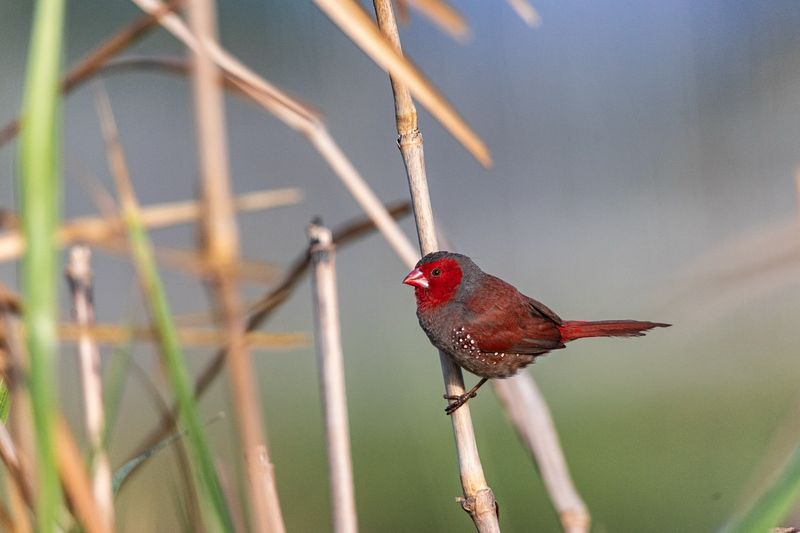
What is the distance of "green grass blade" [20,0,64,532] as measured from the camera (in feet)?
2.28

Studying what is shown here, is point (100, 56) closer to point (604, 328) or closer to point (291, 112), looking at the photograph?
point (291, 112)

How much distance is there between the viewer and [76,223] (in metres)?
1.59

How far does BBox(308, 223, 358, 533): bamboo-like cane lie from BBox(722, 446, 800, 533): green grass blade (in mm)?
641

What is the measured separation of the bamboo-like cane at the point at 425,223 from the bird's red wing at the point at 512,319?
0.45 meters

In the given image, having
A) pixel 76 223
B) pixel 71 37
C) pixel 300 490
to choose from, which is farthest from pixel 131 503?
pixel 71 37

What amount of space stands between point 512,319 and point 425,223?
566 mm

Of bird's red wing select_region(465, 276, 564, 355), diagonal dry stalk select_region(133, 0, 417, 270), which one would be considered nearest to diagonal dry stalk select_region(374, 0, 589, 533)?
diagonal dry stalk select_region(133, 0, 417, 270)

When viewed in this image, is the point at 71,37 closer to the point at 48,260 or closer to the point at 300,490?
the point at 300,490

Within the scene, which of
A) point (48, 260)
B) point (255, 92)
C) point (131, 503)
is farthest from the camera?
point (131, 503)

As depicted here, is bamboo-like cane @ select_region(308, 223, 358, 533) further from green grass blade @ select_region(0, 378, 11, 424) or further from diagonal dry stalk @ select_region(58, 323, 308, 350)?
green grass blade @ select_region(0, 378, 11, 424)

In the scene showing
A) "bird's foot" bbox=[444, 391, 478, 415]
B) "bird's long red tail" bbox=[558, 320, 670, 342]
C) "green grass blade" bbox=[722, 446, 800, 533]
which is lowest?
"green grass blade" bbox=[722, 446, 800, 533]

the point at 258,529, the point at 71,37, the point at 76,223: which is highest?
the point at 71,37

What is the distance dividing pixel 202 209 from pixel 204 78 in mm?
197

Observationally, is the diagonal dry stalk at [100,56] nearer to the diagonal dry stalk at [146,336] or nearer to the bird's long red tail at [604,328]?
the diagonal dry stalk at [146,336]
